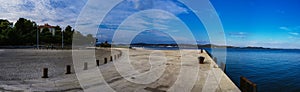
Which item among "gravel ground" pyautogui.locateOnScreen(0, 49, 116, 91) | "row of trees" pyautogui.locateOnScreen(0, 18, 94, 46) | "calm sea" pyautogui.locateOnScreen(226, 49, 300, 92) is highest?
"row of trees" pyautogui.locateOnScreen(0, 18, 94, 46)

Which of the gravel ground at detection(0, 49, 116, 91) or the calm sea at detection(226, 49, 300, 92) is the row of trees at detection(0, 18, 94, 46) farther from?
the calm sea at detection(226, 49, 300, 92)

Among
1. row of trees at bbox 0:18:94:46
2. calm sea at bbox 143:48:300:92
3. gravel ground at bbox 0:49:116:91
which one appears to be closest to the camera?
gravel ground at bbox 0:49:116:91

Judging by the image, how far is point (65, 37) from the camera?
86312mm

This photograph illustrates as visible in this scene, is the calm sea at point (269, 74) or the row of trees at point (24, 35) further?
the row of trees at point (24, 35)

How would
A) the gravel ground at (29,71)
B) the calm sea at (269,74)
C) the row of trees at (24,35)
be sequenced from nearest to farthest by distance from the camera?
the gravel ground at (29,71), the calm sea at (269,74), the row of trees at (24,35)

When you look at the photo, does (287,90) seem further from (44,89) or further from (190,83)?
(44,89)

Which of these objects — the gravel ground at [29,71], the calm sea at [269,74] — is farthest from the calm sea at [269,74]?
the gravel ground at [29,71]

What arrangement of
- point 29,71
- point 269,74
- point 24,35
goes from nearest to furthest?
1. point 29,71
2. point 269,74
3. point 24,35

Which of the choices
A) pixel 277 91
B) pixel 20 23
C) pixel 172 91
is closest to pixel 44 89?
pixel 172 91

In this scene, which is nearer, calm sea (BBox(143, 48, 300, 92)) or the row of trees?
calm sea (BBox(143, 48, 300, 92))

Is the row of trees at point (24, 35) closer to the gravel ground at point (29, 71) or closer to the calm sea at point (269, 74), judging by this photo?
the gravel ground at point (29, 71)

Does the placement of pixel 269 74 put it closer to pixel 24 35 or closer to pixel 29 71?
pixel 29 71

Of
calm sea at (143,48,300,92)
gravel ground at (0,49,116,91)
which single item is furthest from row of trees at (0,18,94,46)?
calm sea at (143,48,300,92)

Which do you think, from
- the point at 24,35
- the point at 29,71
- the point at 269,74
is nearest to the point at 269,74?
the point at 269,74
